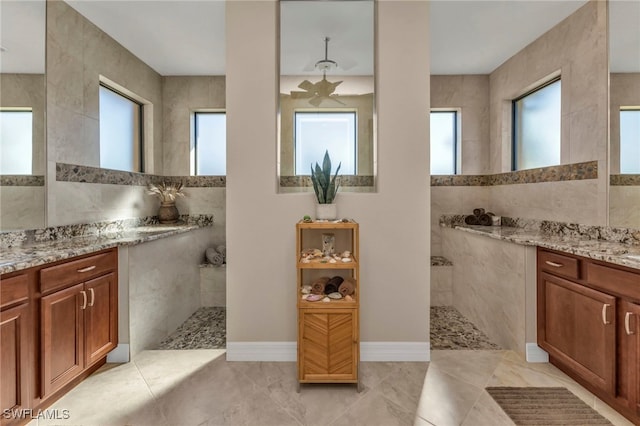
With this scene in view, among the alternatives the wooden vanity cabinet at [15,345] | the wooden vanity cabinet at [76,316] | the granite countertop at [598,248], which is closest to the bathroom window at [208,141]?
the wooden vanity cabinet at [76,316]

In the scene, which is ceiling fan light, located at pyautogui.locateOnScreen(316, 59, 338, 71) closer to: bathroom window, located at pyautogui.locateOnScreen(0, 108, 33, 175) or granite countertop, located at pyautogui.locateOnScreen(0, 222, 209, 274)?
granite countertop, located at pyautogui.locateOnScreen(0, 222, 209, 274)

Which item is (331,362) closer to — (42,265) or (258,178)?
(258,178)

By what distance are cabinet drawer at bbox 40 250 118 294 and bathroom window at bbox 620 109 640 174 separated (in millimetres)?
3489

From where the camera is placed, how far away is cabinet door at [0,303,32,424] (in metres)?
1.36

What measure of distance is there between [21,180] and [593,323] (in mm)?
3538

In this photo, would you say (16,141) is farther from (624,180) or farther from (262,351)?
(624,180)

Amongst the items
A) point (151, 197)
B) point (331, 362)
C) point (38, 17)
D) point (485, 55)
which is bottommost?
point (331, 362)

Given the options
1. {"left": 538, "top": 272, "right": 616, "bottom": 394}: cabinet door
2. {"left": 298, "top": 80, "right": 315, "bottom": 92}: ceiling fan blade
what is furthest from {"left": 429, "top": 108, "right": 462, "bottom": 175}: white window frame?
{"left": 298, "top": 80, "right": 315, "bottom": 92}: ceiling fan blade

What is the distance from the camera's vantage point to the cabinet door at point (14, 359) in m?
1.36

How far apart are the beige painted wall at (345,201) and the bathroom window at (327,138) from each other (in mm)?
205

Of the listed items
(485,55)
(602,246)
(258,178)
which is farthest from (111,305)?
(485,55)

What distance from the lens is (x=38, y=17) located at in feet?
6.76

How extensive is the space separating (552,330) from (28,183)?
3577 millimetres

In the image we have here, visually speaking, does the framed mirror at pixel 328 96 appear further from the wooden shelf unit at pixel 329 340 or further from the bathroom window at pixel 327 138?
the wooden shelf unit at pixel 329 340
